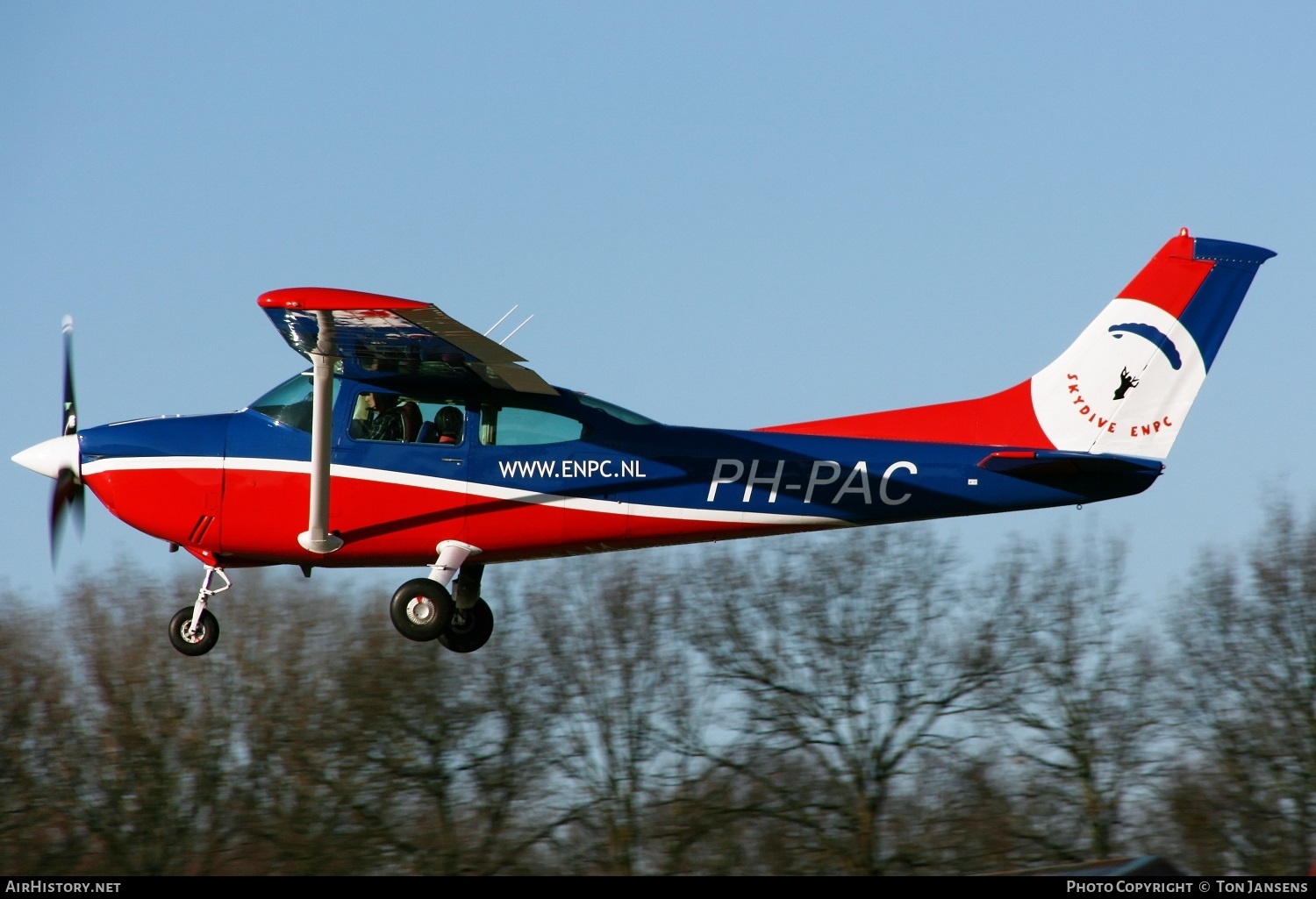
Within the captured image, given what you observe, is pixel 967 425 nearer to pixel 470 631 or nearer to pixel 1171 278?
pixel 1171 278

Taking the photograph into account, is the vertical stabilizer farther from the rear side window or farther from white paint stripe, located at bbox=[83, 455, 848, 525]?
the rear side window

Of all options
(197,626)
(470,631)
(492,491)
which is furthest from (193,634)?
(492,491)

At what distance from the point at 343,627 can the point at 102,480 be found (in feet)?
57.3

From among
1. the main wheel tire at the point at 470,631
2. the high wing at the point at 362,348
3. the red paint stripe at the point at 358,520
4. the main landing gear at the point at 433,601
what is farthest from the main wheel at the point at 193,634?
the main wheel tire at the point at 470,631

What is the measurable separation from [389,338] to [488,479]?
5.53ft

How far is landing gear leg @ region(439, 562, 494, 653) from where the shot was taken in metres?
14.7

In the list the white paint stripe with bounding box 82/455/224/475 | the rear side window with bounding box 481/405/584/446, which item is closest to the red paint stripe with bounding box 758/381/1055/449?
the rear side window with bounding box 481/405/584/446

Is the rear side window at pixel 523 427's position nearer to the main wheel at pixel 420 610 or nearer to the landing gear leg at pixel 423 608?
the landing gear leg at pixel 423 608

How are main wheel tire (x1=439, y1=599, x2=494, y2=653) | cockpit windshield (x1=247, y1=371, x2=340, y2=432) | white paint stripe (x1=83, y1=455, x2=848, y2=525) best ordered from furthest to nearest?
main wheel tire (x1=439, y1=599, x2=494, y2=653), cockpit windshield (x1=247, y1=371, x2=340, y2=432), white paint stripe (x1=83, y1=455, x2=848, y2=525)

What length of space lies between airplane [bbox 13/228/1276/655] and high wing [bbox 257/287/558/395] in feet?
0.21

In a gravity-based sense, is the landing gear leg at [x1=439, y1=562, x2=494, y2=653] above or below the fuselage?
below

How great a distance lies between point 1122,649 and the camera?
29.1m

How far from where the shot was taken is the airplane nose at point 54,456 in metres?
14.3

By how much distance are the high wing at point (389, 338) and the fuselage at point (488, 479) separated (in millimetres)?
251
